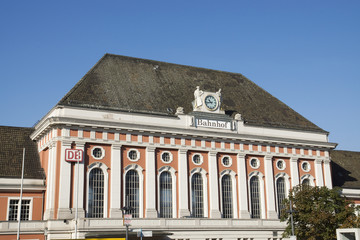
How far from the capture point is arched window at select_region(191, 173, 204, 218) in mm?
52494

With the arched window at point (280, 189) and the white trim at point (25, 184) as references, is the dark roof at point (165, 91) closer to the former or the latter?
the arched window at point (280, 189)

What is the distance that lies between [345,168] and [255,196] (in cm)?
1966

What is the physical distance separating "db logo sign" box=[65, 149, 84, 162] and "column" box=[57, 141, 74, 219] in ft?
1.48

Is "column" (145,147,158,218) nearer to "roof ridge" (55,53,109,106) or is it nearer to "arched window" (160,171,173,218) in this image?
"arched window" (160,171,173,218)

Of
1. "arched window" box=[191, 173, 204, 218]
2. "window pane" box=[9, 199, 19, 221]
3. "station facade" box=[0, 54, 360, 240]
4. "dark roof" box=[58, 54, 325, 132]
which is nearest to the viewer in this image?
"station facade" box=[0, 54, 360, 240]

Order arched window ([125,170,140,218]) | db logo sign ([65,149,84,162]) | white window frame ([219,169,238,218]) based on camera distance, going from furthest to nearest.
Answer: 1. white window frame ([219,169,238,218])
2. arched window ([125,170,140,218])
3. db logo sign ([65,149,84,162])

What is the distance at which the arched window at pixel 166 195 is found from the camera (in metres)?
50.7

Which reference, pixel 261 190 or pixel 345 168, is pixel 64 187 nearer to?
pixel 261 190

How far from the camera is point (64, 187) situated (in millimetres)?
45875

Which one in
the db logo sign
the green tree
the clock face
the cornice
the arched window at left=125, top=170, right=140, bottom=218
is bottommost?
the green tree

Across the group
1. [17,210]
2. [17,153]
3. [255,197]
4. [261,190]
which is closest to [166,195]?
[255,197]

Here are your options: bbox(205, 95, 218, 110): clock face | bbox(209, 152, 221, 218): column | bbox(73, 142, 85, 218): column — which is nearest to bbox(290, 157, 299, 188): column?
bbox(209, 152, 221, 218): column

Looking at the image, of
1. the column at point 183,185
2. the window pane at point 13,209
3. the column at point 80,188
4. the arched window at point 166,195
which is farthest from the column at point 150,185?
the window pane at point 13,209

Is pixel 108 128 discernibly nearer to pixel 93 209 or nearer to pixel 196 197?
pixel 93 209
